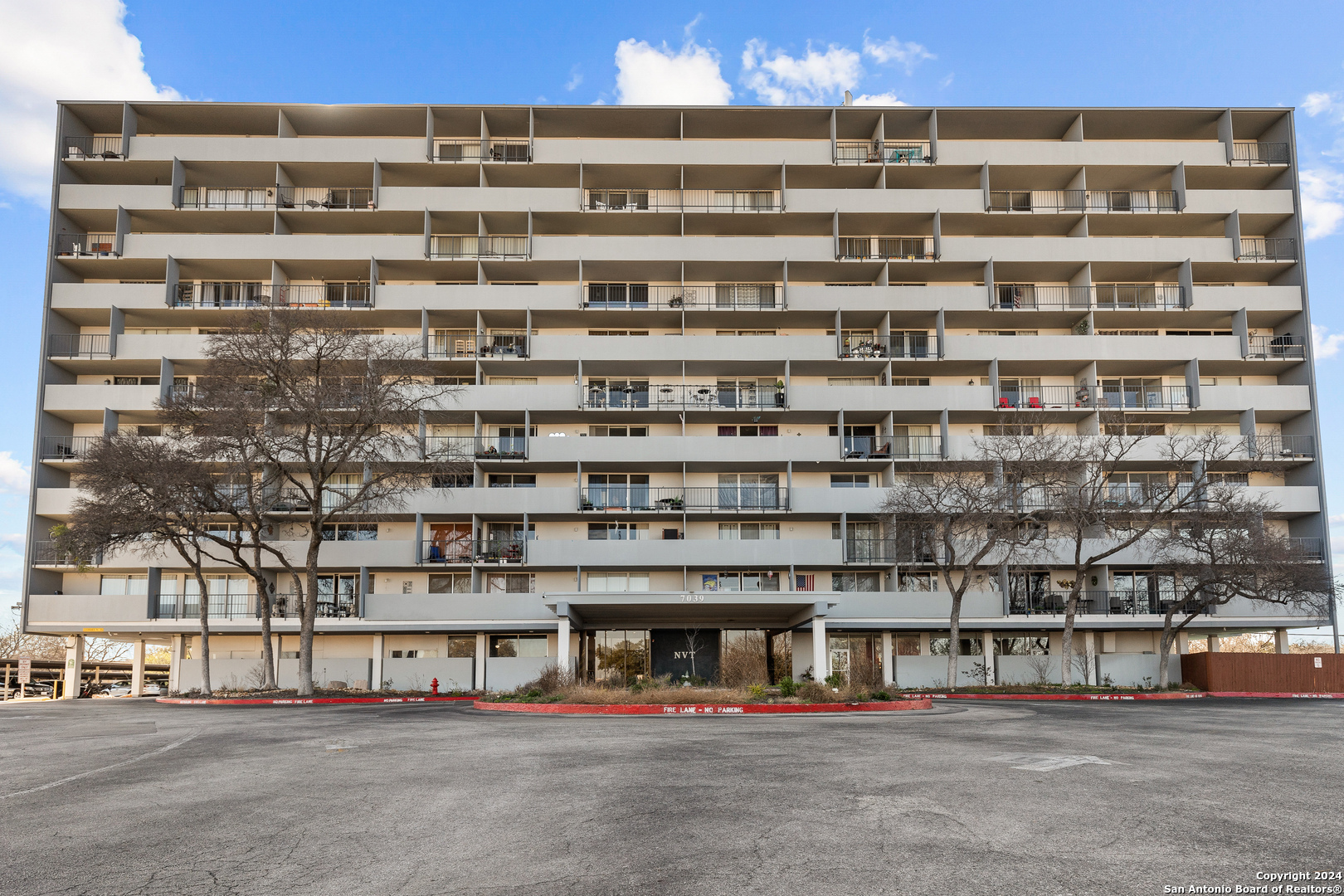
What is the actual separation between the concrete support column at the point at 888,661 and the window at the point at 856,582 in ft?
8.39

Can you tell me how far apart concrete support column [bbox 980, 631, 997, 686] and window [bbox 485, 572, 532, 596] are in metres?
22.7

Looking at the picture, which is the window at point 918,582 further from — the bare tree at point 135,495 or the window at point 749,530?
the bare tree at point 135,495

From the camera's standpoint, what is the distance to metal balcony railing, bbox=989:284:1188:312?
54062 mm

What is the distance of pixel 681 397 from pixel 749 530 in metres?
7.84

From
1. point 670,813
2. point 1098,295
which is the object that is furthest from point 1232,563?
point 670,813

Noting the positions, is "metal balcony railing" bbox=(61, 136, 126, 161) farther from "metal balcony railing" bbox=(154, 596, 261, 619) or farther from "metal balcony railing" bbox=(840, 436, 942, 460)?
"metal balcony railing" bbox=(840, 436, 942, 460)

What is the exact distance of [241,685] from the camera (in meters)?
47.8

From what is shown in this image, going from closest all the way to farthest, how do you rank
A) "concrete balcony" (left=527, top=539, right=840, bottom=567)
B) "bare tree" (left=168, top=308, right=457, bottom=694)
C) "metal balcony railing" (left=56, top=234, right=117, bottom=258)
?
1. "bare tree" (left=168, top=308, right=457, bottom=694)
2. "concrete balcony" (left=527, top=539, right=840, bottom=567)
3. "metal balcony railing" (left=56, top=234, right=117, bottom=258)

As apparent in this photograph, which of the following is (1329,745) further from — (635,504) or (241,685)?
(241,685)

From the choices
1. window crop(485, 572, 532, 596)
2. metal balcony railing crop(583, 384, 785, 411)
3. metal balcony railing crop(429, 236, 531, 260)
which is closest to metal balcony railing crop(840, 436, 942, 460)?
metal balcony railing crop(583, 384, 785, 411)

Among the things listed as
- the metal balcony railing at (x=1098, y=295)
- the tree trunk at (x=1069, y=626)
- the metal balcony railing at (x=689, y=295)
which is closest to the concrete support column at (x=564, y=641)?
the metal balcony railing at (x=689, y=295)

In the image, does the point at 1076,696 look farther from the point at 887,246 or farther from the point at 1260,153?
the point at 1260,153

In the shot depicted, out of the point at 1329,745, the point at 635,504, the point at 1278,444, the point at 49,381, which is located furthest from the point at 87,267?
the point at 1278,444

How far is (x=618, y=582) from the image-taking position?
4947cm
